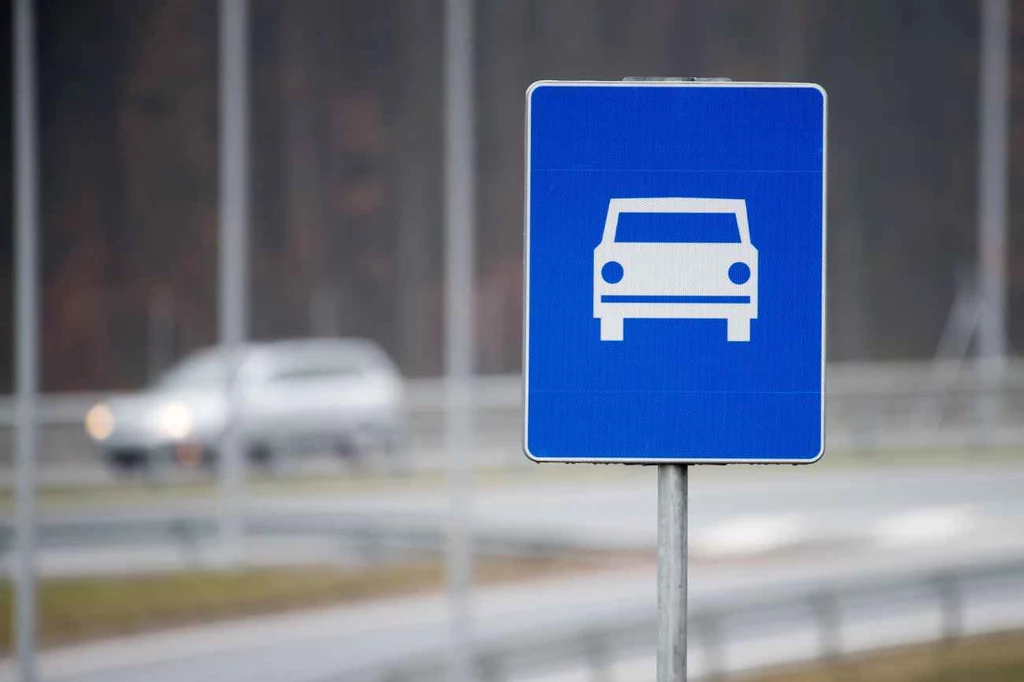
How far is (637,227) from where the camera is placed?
332cm

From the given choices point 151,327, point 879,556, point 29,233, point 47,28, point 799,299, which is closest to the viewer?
point 799,299

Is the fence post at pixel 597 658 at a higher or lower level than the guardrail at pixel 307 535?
higher

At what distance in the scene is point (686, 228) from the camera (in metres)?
3.31

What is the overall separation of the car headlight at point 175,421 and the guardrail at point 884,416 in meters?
1.26

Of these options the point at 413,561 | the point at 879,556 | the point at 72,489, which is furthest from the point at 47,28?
the point at 879,556

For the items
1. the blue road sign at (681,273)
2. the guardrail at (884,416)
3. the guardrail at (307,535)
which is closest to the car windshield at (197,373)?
the guardrail at (884,416)

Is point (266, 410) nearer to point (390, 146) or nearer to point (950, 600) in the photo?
point (390, 146)

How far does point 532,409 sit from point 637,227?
405 mm

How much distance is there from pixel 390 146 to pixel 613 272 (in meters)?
36.4

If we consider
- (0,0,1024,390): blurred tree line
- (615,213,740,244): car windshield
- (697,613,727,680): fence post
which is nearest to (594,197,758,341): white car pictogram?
(615,213,740,244): car windshield

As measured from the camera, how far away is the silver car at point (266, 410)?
2917 cm

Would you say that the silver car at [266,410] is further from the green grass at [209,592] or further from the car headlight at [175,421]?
the green grass at [209,592]

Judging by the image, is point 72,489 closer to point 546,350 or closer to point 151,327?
point 151,327

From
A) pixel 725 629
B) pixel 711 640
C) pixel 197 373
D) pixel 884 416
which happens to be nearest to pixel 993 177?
pixel 884 416
